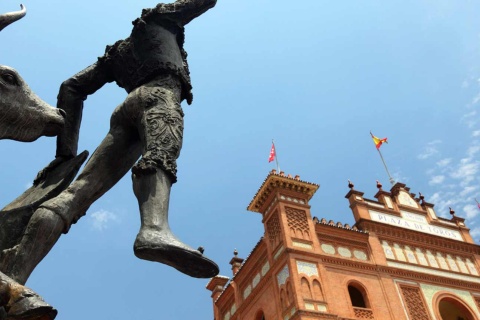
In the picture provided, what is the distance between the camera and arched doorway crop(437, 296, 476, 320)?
62.0 feet

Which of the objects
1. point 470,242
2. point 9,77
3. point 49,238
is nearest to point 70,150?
point 9,77

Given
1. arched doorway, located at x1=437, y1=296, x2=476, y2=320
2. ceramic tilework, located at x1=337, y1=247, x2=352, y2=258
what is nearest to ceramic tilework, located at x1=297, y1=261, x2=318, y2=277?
ceramic tilework, located at x1=337, y1=247, x2=352, y2=258

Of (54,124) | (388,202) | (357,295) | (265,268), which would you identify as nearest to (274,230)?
(265,268)

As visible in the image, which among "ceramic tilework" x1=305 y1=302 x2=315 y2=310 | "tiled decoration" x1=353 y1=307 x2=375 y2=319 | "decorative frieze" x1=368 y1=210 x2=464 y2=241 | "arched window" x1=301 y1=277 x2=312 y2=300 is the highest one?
"decorative frieze" x1=368 y1=210 x2=464 y2=241

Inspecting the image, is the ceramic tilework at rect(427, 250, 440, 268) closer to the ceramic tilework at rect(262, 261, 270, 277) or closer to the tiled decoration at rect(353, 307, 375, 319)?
the tiled decoration at rect(353, 307, 375, 319)

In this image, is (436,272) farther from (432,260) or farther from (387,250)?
(387,250)

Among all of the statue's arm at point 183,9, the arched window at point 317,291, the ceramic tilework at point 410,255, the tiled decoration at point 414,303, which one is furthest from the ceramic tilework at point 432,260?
the statue's arm at point 183,9

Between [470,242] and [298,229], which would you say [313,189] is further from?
[470,242]

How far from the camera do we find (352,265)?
59.0 ft

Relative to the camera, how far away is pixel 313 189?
64.5 ft

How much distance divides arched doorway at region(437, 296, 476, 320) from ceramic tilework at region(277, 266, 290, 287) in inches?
252

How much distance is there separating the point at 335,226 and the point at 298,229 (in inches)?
71.4

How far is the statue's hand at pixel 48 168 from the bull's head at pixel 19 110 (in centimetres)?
18

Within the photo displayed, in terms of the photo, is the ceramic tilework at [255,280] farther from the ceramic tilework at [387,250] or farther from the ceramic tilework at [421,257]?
the ceramic tilework at [421,257]
